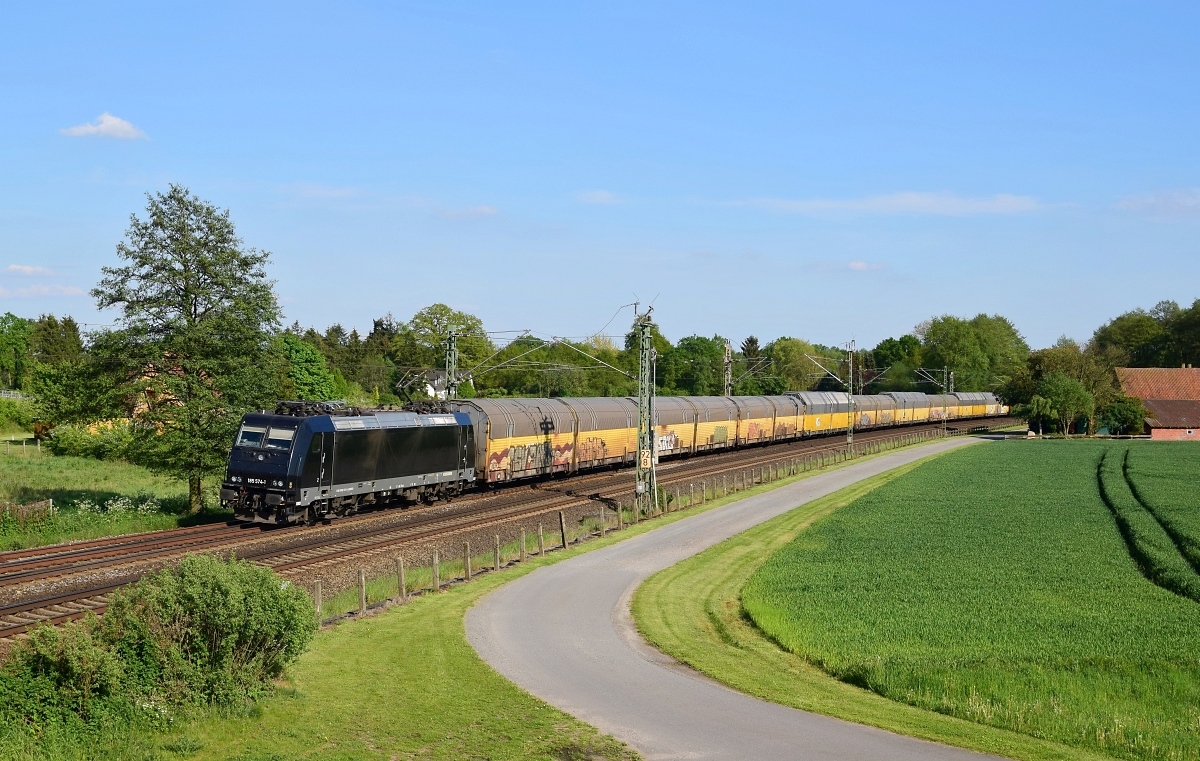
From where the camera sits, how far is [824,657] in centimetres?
1891

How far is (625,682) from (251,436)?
19.7 m

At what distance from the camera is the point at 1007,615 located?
74.1 feet

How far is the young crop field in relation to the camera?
15914mm

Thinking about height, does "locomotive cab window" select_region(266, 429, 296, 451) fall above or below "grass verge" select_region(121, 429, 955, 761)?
above

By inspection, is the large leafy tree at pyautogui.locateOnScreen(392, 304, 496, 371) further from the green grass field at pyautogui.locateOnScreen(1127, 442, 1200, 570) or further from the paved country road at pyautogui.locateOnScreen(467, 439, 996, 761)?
the paved country road at pyautogui.locateOnScreen(467, 439, 996, 761)

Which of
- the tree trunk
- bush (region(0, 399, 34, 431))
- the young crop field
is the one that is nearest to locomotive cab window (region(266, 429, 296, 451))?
the tree trunk

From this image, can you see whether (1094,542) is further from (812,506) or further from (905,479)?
(905,479)

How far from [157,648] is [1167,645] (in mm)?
18713

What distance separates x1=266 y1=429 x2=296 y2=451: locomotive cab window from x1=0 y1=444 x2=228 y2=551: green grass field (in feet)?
17.1

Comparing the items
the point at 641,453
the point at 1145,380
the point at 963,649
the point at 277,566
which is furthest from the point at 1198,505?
the point at 1145,380

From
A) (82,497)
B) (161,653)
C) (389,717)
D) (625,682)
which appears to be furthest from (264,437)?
(389,717)

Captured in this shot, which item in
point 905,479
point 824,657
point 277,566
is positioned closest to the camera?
point 824,657

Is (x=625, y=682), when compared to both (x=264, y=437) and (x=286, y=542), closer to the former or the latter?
(x=286, y=542)

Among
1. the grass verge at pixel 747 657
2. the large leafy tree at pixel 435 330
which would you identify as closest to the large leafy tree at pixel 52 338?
the large leafy tree at pixel 435 330
